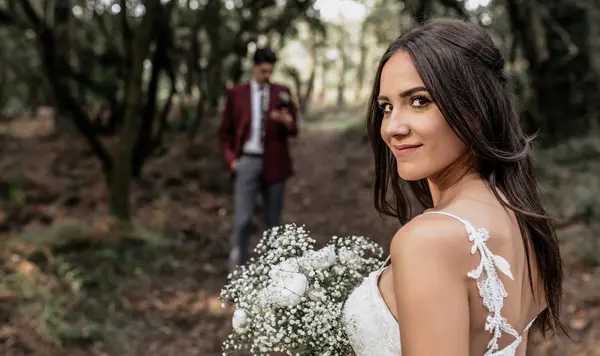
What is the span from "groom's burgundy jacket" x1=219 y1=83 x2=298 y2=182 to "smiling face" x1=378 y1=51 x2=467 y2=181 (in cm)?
424

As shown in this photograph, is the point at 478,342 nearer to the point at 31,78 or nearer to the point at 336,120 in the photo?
the point at 31,78

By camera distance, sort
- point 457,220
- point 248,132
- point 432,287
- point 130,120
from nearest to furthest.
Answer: point 432,287 → point 457,220 → point 248,132 → point 130,120

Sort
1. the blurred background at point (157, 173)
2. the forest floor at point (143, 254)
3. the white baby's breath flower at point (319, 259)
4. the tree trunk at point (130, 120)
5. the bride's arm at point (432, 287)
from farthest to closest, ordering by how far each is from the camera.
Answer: the tree trunk at point (130, 120) < the blurred background at point (157, 173) < the forest floor at point (143, 254) < the white baby's breath flower at point (319, 259) < the bride's arm at point (432, 287)

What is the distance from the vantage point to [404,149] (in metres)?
1.50

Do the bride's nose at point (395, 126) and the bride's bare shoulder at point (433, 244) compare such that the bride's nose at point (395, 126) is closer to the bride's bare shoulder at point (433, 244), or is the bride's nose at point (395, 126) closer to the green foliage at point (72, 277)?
the bride's bare shoulder at point (433, 244)

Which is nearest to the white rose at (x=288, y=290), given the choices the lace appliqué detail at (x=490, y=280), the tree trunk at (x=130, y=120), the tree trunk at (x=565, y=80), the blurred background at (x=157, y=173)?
the lace appliqué detail at (x=490, y=280)

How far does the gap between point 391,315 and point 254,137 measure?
14.4ft

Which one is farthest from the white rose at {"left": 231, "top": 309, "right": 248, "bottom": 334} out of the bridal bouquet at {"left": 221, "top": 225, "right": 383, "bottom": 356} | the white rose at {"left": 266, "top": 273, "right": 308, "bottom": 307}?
the white rose at {"left": 266, "top": 273, "right": 308, "bottom": 307}

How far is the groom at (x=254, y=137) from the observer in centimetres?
573

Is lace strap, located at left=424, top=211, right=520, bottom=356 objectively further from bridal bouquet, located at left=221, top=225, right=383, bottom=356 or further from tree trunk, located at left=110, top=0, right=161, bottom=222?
tree trunk, located at left=110, top=0, right=161, bottom=222

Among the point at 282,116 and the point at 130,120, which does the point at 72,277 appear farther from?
the point at 282,116

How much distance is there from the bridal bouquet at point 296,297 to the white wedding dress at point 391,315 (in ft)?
0.33

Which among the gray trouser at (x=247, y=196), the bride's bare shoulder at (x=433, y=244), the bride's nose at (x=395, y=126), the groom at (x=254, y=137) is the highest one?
the bride's nose at (x=395, y=126)

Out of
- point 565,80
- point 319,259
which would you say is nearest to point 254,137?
point 319,259
